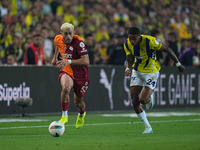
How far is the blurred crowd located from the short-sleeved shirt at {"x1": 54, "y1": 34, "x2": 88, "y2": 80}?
4772mm

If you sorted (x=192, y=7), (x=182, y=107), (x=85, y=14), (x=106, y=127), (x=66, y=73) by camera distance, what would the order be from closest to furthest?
(x=66, y=73), (x=106, y=127), (x=182, y=107), (x=85, y=14), (x=192, y=7)

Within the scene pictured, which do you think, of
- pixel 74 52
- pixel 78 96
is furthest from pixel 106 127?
pixel 74 52

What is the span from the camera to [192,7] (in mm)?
31516

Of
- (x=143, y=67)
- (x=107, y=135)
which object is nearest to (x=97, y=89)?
(x=143, y=67)

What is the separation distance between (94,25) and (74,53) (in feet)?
36.2

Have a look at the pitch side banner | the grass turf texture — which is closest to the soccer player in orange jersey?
the grass turf texture

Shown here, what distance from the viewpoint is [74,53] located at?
12.6 metres

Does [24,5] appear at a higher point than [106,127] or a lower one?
higher

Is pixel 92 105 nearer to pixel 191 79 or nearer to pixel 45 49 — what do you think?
pixel 45 49

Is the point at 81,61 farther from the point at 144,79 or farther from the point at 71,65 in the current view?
the point at 144,79

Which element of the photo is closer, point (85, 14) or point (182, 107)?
point (182, 107)

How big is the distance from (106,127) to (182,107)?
760cm

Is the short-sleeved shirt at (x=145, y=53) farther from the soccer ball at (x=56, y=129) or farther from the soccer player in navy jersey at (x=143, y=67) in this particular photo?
→ the soccer ball at (x=56, y=129)

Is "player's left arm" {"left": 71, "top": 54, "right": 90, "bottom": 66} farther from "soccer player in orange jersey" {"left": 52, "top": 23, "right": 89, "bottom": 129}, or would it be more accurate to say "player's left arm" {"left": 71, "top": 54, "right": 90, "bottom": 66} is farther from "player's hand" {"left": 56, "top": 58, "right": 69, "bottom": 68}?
"player's hand" {"left": 56, "top": 58, "right": 69, "bottom": 68}
